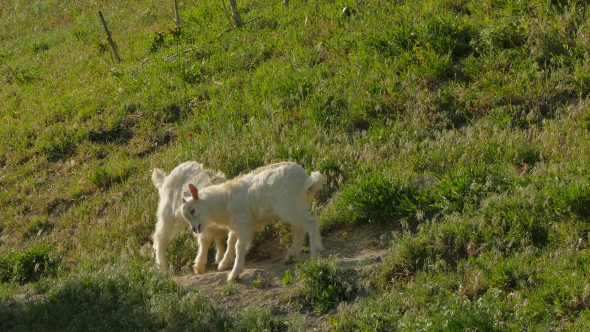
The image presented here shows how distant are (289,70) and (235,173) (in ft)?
8.45

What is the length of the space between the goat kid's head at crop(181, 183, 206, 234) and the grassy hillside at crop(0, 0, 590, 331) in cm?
79

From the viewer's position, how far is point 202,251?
31.1 feet

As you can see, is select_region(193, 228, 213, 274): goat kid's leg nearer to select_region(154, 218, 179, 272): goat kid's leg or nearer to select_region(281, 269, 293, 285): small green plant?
select_region(154, 218, 179, 272): goat kid's leg

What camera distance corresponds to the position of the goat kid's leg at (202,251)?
9.41 metres

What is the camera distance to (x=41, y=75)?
57.0 feet

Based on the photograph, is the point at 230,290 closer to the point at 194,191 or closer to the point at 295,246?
the point at 295,246

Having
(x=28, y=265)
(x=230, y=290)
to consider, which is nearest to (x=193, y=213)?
(x=230, y=290)

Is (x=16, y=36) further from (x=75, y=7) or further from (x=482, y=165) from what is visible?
(x=482, y=165)

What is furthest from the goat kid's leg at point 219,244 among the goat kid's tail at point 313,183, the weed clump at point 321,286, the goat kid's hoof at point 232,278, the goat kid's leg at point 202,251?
the weed clump at point 321,286

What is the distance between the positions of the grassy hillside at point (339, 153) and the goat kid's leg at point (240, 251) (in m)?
0.49

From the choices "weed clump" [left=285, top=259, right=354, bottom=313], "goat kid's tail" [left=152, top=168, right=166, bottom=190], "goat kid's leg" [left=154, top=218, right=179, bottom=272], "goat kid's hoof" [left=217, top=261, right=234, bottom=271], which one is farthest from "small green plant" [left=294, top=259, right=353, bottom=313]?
"goat kid's tail" [left=152, top=168, right=166, bottom=190]

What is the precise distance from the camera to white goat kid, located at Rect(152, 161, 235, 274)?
31.3ft

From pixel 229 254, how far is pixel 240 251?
586 mm

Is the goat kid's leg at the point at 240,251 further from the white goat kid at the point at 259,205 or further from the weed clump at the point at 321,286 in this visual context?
the weed clump at the point at 321,286
